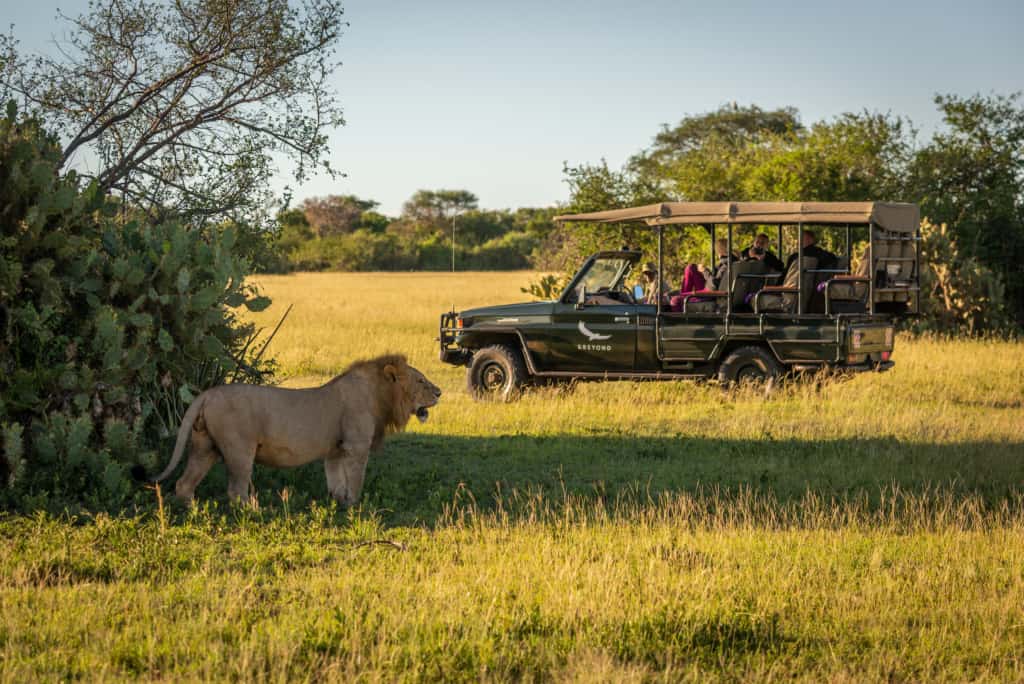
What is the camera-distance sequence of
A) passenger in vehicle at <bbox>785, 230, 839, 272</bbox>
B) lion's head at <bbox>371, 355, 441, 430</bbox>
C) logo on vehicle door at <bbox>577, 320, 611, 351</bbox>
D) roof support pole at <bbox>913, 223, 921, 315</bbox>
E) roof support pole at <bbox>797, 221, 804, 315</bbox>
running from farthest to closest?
1. passenger in vehicle at <bbox>785, 230, 839, 272</bbox>
2. logo on vehicle door at <bbox>577, 320, 611, 351</bbox>
3. roof support pole at <bbox>913, 223, 921, 315</bbox>
4. roof support pole at <bbox>797, 221, 804, 315</bbox>
5. lion's head at <bbox>371, 355, 441, 430</bbox>

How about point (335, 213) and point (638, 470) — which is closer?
point (638, 470)

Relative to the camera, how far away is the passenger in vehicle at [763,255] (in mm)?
13812

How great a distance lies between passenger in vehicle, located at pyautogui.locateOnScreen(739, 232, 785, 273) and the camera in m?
13.8

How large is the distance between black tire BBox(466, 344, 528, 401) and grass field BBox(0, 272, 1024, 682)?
2.93 m

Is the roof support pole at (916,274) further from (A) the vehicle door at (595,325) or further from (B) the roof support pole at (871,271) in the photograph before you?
(A) the vehicle door at (595,325)

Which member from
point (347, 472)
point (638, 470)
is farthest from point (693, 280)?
point (347, 472)

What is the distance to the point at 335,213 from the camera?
303 feet

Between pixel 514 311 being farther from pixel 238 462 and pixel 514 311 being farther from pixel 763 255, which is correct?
pixel 238 462

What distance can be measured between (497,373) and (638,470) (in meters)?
5.09

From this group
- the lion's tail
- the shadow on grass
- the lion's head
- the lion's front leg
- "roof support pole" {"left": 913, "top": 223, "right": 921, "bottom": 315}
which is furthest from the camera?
"roof support pole" {"left": 913, "top": 223, "right": 921, "bottom": 315}

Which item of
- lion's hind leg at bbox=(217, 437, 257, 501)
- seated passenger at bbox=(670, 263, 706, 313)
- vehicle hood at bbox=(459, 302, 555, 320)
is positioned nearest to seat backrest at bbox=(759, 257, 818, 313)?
seated passenger at bbox=(670, 263, 706, 313)

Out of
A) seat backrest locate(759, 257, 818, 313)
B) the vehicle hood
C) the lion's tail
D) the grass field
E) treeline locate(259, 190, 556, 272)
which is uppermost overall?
treeline locate(259, 190, 556, 272)

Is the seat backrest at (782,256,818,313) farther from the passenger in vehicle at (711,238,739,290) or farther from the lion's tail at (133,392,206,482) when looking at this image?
the lion's tail at (133,392,206,482)

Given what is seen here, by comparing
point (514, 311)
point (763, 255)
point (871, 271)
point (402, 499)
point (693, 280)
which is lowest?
point (402, 499)
